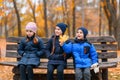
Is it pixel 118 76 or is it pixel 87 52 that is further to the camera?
pixel 118 76

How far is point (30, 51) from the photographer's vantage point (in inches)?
276

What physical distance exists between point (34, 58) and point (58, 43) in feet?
2.13

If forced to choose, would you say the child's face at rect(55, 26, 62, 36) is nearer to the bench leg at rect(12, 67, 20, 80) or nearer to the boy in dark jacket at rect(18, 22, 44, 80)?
the boy in dark jacket at rect(18, 22, 44, 80)

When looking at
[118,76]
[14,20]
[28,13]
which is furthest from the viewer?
[14,20]

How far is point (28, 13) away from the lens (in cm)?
4888

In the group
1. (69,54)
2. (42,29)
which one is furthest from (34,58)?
(42,29)

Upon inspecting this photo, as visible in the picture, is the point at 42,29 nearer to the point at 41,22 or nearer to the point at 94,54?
the point at 41,22

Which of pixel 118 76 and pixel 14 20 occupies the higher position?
pixel 14 20

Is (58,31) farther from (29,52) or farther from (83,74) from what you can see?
(83,74)

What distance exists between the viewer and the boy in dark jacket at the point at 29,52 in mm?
6769

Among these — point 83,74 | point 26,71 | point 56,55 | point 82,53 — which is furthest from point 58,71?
point 26,71

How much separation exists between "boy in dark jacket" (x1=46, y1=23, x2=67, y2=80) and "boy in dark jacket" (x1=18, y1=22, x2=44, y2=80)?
23cm

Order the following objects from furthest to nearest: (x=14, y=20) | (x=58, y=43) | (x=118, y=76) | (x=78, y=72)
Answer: (x=14, y=20)
(x=118, y=76)
(x=58, y=43)
(x=78, y=72)

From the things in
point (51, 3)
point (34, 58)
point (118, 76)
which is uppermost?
point (51, 3)
